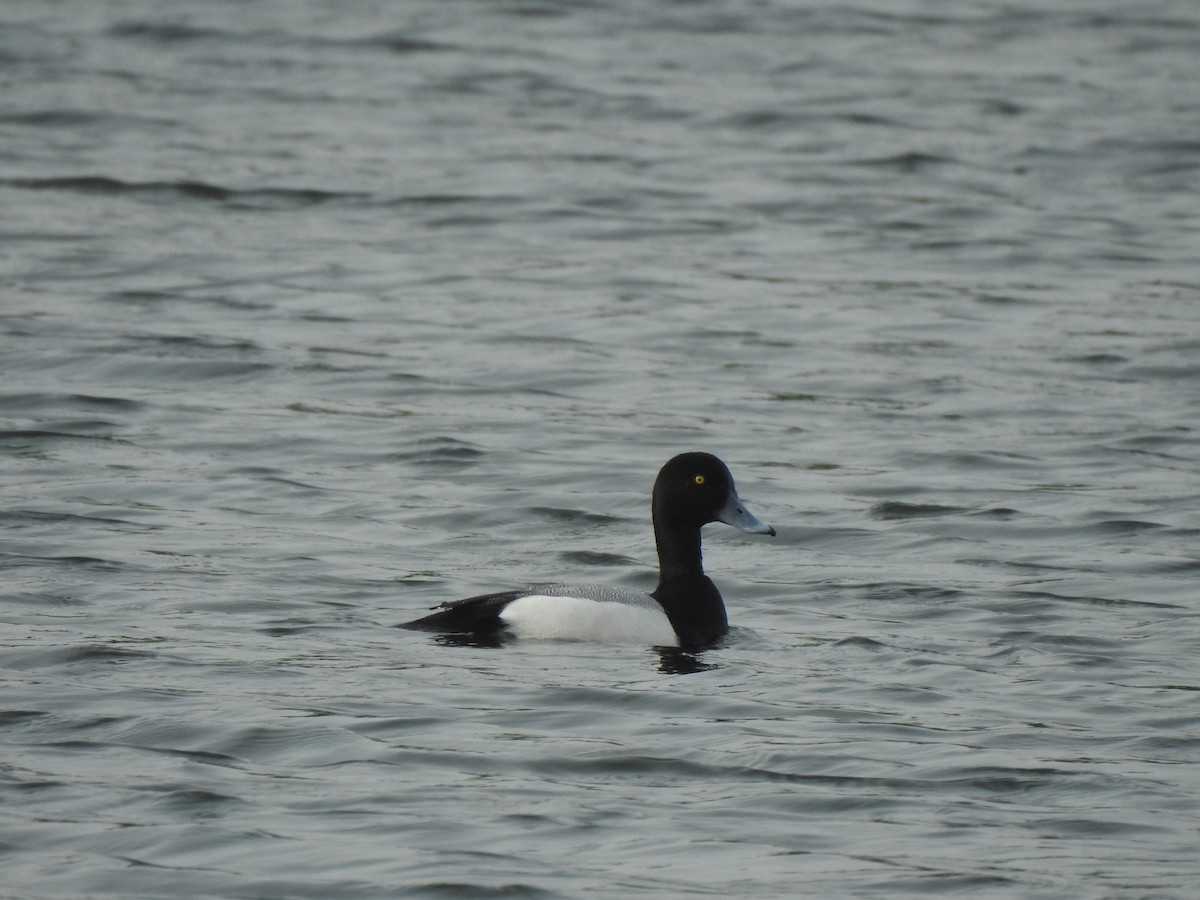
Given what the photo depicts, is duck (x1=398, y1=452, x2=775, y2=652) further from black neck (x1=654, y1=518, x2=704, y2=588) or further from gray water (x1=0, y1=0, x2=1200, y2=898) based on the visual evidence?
gray water (x1=0, y1=0, x2=1200, y2=898)

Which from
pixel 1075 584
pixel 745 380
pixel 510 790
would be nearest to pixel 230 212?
pixel 745 380

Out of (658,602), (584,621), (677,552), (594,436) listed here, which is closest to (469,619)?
(584,621)

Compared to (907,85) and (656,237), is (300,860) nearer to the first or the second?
(656,237)

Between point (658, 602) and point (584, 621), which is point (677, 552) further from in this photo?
Result: point (584, 621)

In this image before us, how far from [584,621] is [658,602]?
0.53 metres

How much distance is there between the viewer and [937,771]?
763 cm

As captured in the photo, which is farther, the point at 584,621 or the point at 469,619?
the point at 584,621

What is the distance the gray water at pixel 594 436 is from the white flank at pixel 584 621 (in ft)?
0.59

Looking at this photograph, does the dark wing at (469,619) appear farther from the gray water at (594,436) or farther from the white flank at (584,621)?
the gray water at (594,436)

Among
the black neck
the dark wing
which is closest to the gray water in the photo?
the dark wing

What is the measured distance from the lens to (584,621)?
9.53 m

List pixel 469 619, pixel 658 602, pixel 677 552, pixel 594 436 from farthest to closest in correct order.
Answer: pixel 594 436 → pixel 677 552 → pixel 658 602 → pixel 469 619

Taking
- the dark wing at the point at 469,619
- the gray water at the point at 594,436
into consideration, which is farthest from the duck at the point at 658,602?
the gray water at the point at 594,436

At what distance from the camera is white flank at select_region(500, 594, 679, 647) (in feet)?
30.8
